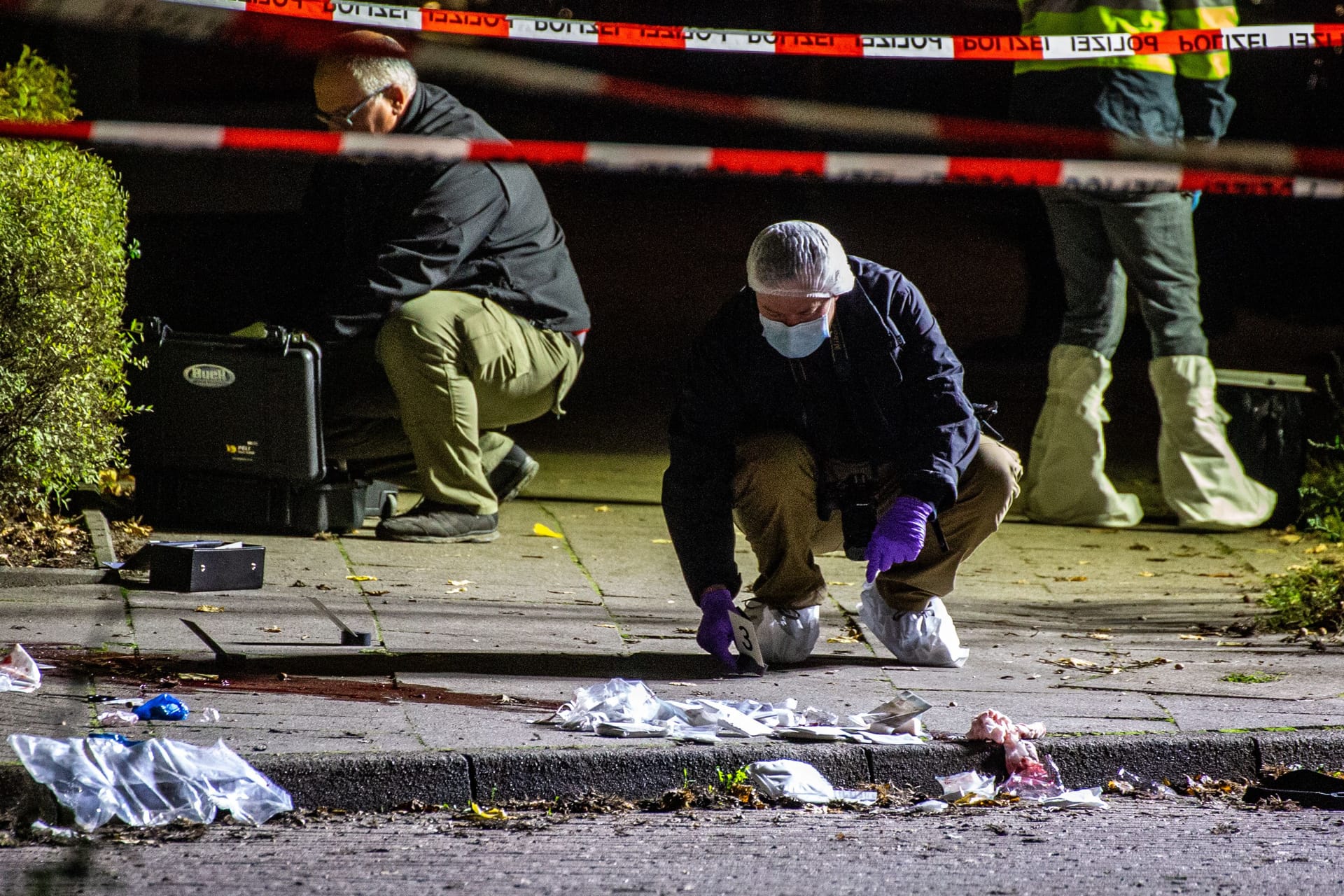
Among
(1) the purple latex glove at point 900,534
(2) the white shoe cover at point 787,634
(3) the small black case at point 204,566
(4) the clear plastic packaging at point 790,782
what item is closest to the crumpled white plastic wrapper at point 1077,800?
(4) the clear plastic packaging at point 790,782

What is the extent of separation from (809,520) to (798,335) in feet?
1.88

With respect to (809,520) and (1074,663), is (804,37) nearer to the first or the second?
(809,520)

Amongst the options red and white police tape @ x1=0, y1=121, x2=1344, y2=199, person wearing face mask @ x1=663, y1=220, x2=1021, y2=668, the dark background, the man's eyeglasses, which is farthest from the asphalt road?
the dark background

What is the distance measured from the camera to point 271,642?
16.2 feet

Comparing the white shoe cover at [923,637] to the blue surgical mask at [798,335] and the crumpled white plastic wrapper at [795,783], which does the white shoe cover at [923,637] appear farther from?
the crumpled white plastic wrapper at [795,783]

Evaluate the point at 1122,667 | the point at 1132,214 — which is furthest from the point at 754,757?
the point at 1132,214

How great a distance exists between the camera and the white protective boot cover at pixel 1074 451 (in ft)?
24.4

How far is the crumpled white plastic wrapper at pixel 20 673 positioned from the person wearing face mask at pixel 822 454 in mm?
1709

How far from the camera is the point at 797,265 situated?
15.3ft

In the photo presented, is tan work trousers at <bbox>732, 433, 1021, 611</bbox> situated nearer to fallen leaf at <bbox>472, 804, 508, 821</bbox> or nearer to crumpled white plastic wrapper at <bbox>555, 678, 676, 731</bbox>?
crumpled white plastic wrapper at <bbox>555, 678, 676, 731</bbox>

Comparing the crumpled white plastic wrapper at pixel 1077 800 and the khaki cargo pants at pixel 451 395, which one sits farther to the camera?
the khaki cargo pants at pixel 451 395

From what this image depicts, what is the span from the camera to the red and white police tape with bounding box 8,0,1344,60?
281 inches

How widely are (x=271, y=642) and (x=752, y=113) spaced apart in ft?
7.16

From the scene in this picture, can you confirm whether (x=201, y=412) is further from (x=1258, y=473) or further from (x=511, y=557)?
(x=1258, y=473)
